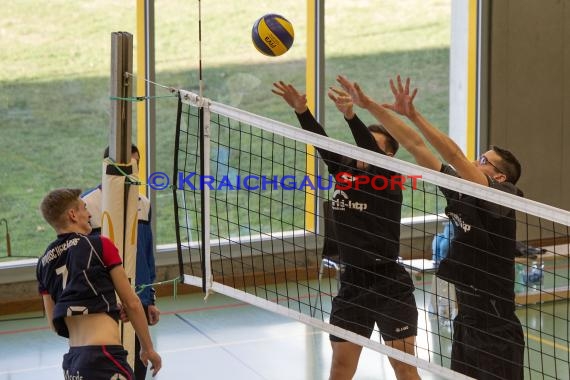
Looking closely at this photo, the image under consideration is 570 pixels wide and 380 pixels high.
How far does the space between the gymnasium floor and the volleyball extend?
231cm

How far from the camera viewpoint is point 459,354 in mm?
5219

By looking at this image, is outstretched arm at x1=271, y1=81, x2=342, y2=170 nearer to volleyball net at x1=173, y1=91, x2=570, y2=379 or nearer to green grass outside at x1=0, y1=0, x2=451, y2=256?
volleyball net at x1=173, y1=91, x2=570, y2=379

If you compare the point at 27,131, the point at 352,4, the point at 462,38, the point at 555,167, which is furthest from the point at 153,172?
the point at 555,167

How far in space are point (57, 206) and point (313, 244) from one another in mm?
6482

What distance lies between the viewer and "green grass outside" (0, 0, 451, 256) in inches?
377

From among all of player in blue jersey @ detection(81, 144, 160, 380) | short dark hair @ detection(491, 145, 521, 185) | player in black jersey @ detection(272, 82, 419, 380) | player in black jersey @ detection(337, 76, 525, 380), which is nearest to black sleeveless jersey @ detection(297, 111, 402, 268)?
Result: player in black jersey @ detection(272, 82, 419, 380)

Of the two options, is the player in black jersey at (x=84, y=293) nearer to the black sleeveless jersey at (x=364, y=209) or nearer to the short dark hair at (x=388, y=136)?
the black sleeveless jersey at (x=364, y=209)

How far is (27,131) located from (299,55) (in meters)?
3.18

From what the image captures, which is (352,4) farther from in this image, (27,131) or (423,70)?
(27,131)

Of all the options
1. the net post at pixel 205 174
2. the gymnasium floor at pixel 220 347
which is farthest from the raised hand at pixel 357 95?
the gymnasium floor at pixel 220 347

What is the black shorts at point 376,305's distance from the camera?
570cm

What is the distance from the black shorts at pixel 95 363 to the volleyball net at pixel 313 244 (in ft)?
3.10

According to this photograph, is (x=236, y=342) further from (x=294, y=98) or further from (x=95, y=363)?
(x=95, y=363)

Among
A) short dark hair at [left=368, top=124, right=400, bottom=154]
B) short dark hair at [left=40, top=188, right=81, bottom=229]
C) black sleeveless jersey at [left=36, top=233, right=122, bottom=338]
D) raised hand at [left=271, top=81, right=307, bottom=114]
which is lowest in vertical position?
black sleeveless jersey at [left=36, top=233, right=122, bottom=338]
